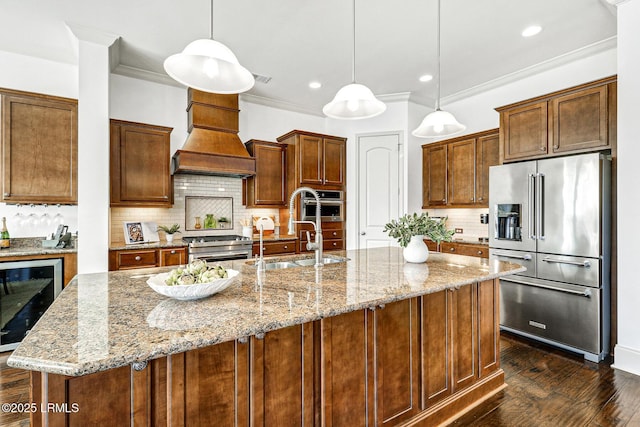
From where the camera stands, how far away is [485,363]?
2.30 meters

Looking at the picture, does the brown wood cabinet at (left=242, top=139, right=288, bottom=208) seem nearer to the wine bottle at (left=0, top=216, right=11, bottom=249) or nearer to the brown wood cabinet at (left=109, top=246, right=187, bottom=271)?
the brown wood cabinet at (left=109, top=246, right=187, bottom=271)

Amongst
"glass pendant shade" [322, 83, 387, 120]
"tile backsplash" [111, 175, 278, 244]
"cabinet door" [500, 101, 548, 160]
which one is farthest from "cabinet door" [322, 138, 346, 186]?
"glass pendant shade" [322, 83, 387, 120]

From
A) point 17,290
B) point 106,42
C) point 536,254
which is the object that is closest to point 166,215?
point 17,290

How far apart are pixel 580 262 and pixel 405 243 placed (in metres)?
1.76

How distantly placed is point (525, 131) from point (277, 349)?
350 centimetres

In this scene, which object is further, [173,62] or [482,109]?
[482,109]

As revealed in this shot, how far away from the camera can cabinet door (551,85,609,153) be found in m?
2.95

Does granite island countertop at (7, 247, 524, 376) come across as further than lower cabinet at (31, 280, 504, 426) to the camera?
No

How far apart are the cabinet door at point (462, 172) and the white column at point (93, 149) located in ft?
14.0

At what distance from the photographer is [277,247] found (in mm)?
4543

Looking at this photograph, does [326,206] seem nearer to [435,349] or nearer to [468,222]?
[468,222]

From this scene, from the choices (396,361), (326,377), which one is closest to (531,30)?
(396,361)

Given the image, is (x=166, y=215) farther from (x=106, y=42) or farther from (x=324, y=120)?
(x=324, y=120)

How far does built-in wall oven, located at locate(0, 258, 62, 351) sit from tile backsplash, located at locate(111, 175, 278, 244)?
819mm
